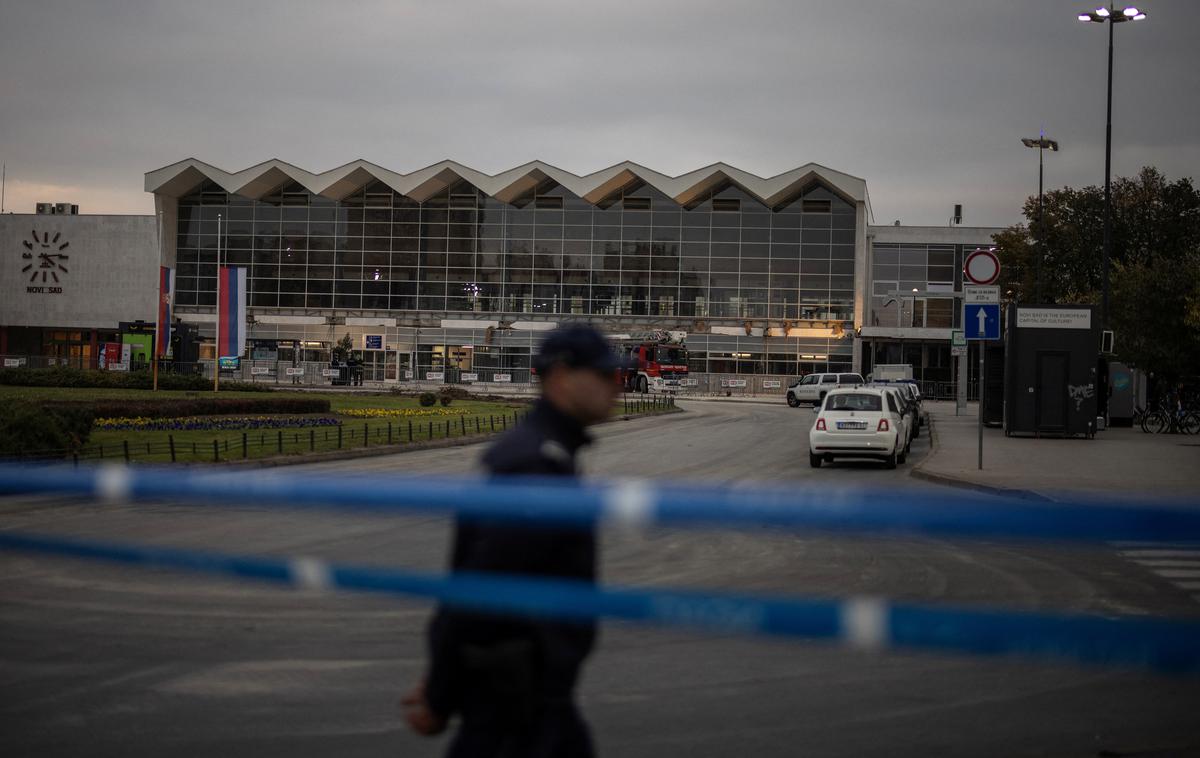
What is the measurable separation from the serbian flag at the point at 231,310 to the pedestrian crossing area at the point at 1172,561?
34.5 metres

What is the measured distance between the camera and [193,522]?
12930mm

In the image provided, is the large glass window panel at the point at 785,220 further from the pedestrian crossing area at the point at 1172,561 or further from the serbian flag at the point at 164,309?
the pedestrian crossing area at the point at 1172,561

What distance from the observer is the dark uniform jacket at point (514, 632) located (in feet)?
8.91

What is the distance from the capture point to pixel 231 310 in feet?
137

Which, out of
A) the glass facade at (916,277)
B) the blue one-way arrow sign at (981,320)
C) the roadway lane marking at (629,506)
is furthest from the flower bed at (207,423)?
the glass facade at (916,277)

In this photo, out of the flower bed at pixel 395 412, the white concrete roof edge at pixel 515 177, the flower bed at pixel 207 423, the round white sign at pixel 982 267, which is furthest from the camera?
the white concrete roof edge at pixel 515 177

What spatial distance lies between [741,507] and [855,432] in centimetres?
2114

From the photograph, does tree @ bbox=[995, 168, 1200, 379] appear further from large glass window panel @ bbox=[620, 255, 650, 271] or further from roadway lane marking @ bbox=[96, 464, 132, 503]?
roadway lane marking @ bbox=[96, 464, 132, 503]

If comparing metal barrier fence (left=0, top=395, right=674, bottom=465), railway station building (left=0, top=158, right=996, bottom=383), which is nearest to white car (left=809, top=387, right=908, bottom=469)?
metal barrier fence (left=0, top=395, right=674, bottom=465)

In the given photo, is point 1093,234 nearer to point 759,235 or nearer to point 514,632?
point 759,235

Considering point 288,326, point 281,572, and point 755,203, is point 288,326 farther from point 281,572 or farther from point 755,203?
point 281,572

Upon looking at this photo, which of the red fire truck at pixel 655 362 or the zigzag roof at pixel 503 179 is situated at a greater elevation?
the zigzag roof at pixel 503 179

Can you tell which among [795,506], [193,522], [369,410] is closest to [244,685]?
[795,506]

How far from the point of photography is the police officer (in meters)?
2.74
